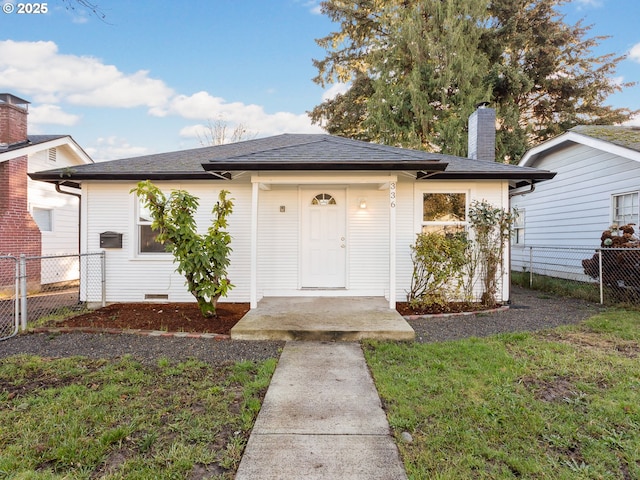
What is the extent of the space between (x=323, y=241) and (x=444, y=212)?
8.15 ft

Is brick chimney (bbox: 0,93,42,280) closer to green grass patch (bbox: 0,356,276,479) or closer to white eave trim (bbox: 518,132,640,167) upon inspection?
green grass patch (bbox: 0,356,276,479)

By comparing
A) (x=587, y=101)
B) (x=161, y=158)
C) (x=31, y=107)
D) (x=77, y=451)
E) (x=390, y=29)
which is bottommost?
(x=77, y=451)

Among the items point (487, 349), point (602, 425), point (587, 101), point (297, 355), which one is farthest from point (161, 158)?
point (587, 101)

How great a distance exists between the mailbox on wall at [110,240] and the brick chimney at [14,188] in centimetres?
334

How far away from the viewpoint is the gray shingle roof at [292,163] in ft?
17.4

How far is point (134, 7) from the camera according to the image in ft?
21.3

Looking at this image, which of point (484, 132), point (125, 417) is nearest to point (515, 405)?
point (125, 417)

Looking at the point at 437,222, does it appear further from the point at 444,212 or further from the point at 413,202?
the point at 413,202

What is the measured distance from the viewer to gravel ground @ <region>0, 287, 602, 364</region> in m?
4.07

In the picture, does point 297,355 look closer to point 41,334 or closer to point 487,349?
point 487,349

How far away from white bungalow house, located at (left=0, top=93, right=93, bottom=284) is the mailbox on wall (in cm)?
150

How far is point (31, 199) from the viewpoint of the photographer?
29.7ft

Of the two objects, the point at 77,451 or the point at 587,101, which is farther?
the point at 587,101

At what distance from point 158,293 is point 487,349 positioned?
5910 mm
